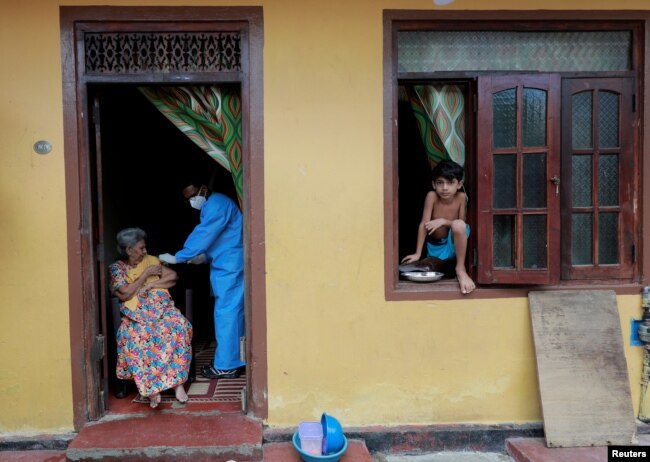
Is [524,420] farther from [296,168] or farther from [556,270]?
[296,168]

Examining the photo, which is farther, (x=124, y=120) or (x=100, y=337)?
(x=124, y=120)

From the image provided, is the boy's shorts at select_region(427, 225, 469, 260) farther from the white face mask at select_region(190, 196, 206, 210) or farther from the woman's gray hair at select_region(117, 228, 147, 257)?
the woman's gray hair at select_region(117, 228, 147, 257)

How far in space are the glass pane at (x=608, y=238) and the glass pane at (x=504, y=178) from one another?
25.8 inches

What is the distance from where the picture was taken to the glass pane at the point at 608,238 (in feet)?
11.3

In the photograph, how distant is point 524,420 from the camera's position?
3.42 metres

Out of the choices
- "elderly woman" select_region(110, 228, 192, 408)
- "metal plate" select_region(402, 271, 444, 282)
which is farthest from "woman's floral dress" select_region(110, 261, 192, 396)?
"metal plate" select_region(402, 271, 444, 282)

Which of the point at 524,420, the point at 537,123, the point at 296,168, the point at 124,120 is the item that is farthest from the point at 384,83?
the point at 124,120

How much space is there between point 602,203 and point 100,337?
3.43m

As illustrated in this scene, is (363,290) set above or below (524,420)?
above

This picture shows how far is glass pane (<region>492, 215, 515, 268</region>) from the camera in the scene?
3334 mm

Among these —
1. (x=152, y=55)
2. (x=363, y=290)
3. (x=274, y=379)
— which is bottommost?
(x=274, y=379)

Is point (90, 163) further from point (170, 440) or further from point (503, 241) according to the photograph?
point (503, 241)

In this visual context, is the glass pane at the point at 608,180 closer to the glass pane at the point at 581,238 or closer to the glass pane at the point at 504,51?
the glass pane at the point at 581,238

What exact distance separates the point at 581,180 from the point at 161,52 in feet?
9.33
